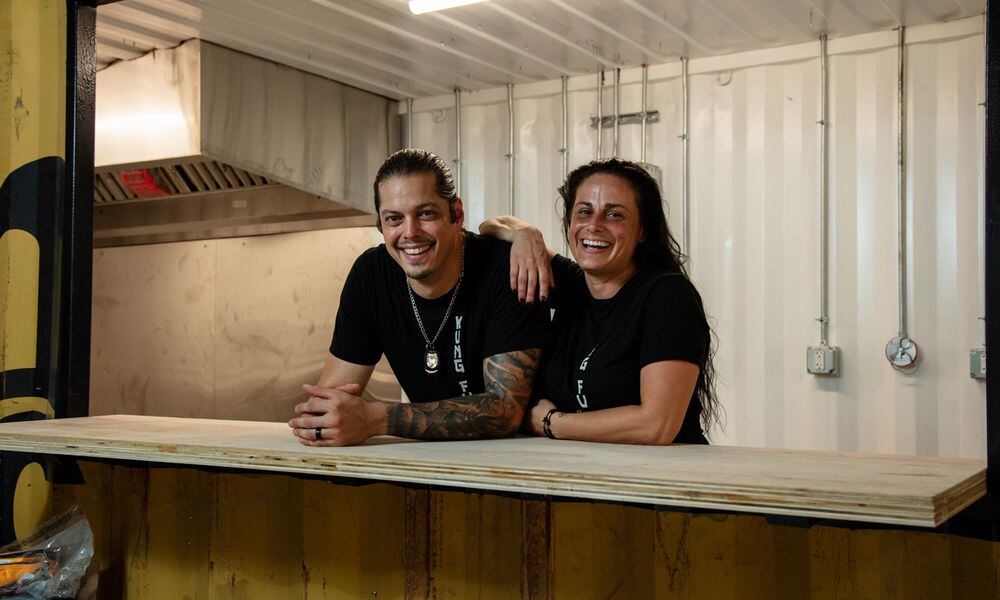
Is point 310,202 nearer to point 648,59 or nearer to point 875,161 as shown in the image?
point 648,59

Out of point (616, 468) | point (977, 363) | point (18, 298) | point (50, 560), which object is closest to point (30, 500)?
point (50, 560)

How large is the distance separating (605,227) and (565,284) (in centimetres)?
28

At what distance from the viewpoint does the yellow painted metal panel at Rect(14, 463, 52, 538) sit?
3078mm

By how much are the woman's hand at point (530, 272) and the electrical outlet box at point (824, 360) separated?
9.41 feet

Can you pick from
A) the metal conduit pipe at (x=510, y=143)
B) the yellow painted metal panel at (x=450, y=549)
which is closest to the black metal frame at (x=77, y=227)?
the yellow painted metal panel at (x=450, y=549)

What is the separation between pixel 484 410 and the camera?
252cm

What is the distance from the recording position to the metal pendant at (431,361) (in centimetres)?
287

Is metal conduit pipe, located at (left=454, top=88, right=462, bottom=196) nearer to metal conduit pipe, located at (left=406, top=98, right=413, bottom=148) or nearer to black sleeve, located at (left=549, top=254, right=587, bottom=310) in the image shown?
metal conduit pipe, located at (left=406, top=98, right=413, bottom=148)

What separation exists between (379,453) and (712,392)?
1.19 metres

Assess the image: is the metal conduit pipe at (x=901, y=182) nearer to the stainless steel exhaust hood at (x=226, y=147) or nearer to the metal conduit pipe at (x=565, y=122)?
the metal conduit pipe at (x=565, y=122)

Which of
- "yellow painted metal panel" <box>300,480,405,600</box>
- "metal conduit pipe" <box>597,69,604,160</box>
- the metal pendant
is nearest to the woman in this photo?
the metal pendant

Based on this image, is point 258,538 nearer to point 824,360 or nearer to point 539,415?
point 539,415

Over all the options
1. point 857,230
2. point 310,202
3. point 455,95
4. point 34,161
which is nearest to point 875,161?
point 857,230

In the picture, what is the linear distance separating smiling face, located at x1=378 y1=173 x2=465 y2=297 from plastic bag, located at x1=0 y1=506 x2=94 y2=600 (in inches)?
53.3
